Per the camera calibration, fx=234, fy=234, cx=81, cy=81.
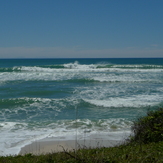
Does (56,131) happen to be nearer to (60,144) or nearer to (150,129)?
(60,144)

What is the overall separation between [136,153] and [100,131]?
18.4ft

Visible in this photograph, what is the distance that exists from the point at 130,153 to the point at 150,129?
2044 millimetres

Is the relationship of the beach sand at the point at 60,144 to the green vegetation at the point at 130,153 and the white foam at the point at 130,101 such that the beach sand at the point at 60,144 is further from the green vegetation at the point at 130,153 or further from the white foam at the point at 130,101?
the white foam at the point at 130,101

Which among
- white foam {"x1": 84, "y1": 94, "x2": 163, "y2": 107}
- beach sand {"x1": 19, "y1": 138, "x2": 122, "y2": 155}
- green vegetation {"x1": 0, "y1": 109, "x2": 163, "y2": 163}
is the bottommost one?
beach sand {"x1": 19, "y1": 138, "x2": 122, "y2": 155}

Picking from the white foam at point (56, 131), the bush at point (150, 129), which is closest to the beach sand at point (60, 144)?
the white foam at point (56, 131)

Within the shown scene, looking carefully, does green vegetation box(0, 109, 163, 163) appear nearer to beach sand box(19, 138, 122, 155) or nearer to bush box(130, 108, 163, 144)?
bush box(130, 108, 163, 144)

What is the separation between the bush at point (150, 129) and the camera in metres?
7.29

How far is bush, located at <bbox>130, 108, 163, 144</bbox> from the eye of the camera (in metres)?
7.29

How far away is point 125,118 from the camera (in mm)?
13414

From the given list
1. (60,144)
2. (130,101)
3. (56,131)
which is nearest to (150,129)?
(60,144)

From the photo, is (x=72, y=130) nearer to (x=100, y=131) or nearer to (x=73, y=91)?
(x=100, y=131)

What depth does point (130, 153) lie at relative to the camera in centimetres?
567

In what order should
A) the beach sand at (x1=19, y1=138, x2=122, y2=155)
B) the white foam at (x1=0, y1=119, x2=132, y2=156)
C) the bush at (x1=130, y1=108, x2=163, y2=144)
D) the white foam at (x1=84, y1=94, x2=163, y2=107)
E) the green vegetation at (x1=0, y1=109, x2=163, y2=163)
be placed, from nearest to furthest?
1. the green vegetation at (x1=0, y1=109, x2=163, y2=163)
2. the bush at (x1=130, y1=108, x2=163, y2=144)
3. the beach sand at (x1=19, y1=138, x2=122, y2=155)
4. the white foam at (x1=0, y1=119, x2=132, y2=156)
5. the white foam at (x1=84, y1=94, x2=163, y2=107)

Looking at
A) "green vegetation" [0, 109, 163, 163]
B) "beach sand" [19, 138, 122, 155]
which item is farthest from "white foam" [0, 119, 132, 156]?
"green vegetation" [0, 109, 163, 163]
